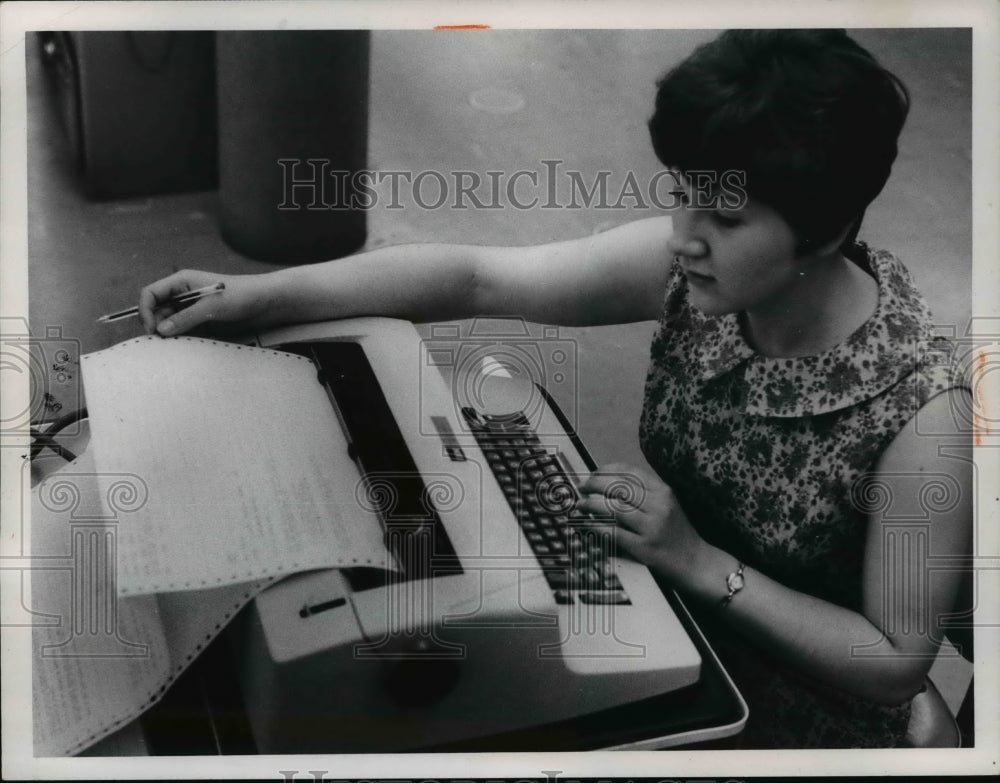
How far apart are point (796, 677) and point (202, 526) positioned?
1.78ft

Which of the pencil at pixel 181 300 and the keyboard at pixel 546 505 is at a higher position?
the pencil at pixel 181 300

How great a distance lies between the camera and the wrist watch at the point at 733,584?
923mm

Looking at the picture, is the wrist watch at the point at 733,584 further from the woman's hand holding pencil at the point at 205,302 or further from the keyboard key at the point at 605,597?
the woman's hand holding pencil at the point at 205,302

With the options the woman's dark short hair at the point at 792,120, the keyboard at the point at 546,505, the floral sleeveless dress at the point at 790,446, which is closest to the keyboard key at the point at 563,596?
the keyboard at the point at 546,505

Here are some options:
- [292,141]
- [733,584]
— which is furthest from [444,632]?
[292,141]

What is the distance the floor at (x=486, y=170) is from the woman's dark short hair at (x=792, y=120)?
2.2 inches

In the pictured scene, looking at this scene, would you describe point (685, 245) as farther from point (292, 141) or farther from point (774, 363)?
point (292, 141)

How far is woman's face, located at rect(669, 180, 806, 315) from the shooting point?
36.0 inches

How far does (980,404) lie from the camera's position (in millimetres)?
1010

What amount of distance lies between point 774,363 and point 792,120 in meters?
0.21

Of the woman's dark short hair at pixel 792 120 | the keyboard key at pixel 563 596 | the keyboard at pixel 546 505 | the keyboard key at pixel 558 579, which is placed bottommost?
the keyboard key at pixel 563 596

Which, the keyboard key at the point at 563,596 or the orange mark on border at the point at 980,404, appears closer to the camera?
the keyboard key at the point at 563,596

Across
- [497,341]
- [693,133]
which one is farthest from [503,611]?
[693,133]

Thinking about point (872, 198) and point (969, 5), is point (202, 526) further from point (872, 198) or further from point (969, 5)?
point (969, 5)
